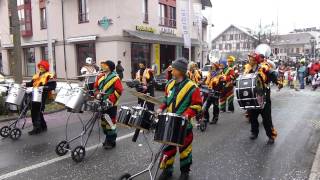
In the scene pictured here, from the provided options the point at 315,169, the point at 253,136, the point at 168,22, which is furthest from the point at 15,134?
the point at 168,22

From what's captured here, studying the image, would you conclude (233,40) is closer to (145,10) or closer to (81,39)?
(145,10)

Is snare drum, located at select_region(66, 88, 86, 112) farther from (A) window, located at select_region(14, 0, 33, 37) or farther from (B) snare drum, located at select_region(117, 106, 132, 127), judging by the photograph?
(A) window, located at select_region(14, 0, 33, 37)

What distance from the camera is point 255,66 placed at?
7.78 metres

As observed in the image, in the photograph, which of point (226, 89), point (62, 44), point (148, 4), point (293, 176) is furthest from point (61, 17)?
point (293, 176)

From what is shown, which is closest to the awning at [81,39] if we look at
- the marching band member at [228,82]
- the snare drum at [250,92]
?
the marching band member at [228,82]

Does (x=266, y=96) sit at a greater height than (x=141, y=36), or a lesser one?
lesser

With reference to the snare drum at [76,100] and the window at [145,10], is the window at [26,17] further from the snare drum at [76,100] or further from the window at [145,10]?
the snare drum at [76,100]

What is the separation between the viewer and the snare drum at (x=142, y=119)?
4.84 meters

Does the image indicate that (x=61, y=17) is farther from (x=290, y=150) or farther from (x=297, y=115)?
(x=290, y=150)

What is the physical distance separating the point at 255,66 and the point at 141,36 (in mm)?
19042

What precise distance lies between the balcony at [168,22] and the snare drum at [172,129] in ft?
87.5

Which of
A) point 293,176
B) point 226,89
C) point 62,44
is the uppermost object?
point 62,44

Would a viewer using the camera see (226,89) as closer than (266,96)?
No

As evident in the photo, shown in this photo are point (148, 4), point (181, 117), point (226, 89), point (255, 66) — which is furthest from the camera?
point (148, 4)
